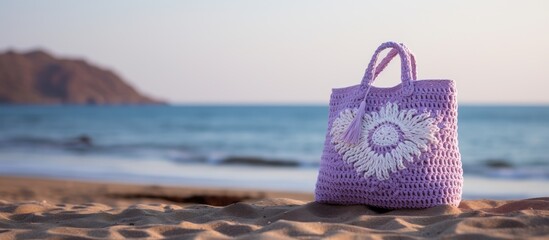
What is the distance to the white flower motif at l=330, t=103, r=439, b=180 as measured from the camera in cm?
375

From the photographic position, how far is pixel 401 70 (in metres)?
3.87

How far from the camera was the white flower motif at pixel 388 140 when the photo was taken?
375cm

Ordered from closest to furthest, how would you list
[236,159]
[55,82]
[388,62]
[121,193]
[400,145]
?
1. [400,145]
2. [388,62]
3. [121,193]
4. [236,159]
5. [55,82]

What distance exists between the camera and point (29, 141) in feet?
69.9

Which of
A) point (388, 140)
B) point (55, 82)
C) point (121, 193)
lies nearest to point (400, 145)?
point (388, 140)

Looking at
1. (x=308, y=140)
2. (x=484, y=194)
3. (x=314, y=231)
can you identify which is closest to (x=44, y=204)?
(x=314, y=231)

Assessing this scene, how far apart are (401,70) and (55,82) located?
98.6 metres

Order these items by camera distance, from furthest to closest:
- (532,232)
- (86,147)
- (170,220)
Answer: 1. (86,147)
2. (170,220)
3. (532,232)

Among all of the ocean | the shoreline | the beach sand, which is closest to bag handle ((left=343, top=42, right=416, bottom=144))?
the beach sand

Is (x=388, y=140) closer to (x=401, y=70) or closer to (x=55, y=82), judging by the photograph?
(x=401, y=70)

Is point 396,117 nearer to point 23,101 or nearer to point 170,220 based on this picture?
point 170,220

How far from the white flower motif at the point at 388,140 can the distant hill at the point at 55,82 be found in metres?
93.6

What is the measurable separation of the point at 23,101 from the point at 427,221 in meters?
→ 95.6

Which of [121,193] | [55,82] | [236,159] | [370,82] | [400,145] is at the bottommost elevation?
[121,193]
